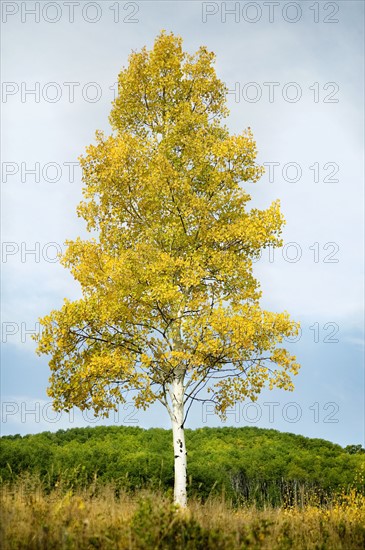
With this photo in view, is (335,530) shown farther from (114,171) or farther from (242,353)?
(114,171)

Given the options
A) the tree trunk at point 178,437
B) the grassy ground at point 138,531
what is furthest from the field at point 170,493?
the tree trunk at point 178,437

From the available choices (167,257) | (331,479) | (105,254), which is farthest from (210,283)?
(331,479)

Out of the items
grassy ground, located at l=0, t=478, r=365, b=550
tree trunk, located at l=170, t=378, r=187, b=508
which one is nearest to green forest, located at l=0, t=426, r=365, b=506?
tree trunk, located at l=170, t=378, r=187, b=508

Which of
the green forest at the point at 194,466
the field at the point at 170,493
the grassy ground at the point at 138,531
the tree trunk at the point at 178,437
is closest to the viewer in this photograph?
the grassy ground at the point at 138,531

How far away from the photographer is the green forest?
16.8 m

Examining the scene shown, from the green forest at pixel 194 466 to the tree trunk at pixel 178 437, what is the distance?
0.46 metres

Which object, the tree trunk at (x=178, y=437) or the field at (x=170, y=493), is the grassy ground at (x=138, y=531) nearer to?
the field at (x=170, y=493)

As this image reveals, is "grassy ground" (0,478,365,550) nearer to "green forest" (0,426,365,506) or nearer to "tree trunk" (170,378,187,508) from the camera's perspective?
"tree trunk" (170,378,187,508)

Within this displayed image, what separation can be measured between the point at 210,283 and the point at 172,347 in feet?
6.44

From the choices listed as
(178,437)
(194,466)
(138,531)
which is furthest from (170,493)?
(194,466)

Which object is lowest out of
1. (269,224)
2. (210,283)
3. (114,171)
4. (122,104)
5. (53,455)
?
(53,455)

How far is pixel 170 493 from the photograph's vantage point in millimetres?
8070

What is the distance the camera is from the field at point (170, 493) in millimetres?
6816

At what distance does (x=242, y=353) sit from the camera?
13414 millimetres
